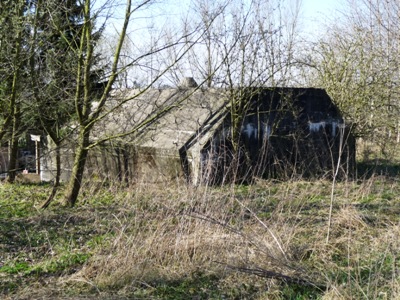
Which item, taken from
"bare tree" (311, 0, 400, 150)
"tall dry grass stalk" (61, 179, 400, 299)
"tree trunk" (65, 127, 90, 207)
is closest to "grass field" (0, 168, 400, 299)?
"tall dry grass stalk" (61, 179, 400, 299)

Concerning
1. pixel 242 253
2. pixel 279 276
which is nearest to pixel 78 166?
pixel 242 253

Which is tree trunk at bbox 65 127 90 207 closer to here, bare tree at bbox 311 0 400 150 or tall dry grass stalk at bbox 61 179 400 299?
tall dry grass stalk at bbox 61 179 400 299

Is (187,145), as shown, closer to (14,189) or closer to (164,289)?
(14,189)

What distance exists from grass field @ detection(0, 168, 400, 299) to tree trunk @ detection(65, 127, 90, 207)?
1503 millimetres

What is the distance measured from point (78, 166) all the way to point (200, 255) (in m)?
4.34

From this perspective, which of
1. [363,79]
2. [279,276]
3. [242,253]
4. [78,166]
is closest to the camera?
[279,276]

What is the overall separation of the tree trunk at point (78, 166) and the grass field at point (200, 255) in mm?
1503

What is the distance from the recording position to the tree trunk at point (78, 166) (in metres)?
9.27

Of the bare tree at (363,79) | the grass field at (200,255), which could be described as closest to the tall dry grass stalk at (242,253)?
the grass field at (200,255)

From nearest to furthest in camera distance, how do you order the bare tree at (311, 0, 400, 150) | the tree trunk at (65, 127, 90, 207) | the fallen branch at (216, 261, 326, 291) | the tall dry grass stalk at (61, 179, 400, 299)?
1. the fallen branch at (216, 261, 326, 291)
2. the tall dry grass stalk at (61, 179, 400, 299)
3. the tree trunk at (65, 127, 90, 207)
4. the bare tree at (311, 0, 400, 150)

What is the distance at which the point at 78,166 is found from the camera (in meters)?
9.56

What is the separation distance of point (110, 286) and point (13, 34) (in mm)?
4501

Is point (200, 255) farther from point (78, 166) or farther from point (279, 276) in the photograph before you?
point (78, 166)

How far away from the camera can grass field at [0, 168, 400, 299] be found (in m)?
5.17
